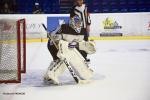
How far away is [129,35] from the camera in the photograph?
3.29 m

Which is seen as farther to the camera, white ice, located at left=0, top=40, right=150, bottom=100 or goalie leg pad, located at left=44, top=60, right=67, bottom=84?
goalie leg pad, located at left=44, top=60, right=67, bottom=84

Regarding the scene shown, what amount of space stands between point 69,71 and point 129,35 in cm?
50

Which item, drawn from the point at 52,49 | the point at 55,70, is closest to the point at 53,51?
the point at 52,49

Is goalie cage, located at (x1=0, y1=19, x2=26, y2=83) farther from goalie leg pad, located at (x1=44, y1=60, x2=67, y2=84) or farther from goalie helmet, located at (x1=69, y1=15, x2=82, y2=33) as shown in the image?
goalie helmet, located at (x1=69, y1=15, x2=82, y2=33)

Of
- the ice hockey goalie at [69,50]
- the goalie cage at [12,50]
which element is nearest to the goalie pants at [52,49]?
the ice hockey goalie at [69,50]

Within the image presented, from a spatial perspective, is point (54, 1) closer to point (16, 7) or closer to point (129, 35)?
point (16, 7)

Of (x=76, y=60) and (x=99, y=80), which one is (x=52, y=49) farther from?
(x=99, y=80)

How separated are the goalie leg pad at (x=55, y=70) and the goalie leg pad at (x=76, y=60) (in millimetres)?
49

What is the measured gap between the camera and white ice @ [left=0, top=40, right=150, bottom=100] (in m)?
2.92

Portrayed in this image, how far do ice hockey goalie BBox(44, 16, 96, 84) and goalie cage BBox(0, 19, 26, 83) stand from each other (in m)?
0.16

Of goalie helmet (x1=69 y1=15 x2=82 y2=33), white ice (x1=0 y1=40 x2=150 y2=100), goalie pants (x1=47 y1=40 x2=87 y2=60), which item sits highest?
goalie helmet (x1=69 y1=15 x2=82 y2=33)

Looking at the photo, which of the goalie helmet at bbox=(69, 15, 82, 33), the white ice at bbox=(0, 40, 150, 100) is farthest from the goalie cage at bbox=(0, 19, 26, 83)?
the goalie helmet at bbox=(69, 15, 82, 33)

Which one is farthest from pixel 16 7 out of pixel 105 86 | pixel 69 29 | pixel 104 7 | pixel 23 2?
pixel 105 86

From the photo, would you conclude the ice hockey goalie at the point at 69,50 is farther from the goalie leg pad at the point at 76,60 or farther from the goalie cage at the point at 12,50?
the goalie cage at the point at 12,50
